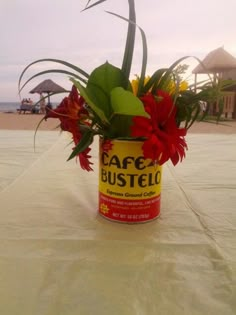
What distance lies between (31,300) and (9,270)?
0.16 feet

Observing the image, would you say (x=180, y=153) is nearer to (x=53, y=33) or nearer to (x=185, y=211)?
(x=185, y=211)

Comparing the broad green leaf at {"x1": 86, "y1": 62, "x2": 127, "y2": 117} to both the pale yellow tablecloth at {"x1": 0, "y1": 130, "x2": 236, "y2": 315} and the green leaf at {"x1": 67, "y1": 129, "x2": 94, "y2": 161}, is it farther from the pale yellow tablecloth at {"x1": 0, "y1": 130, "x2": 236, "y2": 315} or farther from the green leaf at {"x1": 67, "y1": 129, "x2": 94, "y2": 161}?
the pale yellow tablecloth at {"x1": 0, "y1": 130, "x2": 236, "y2": 315}

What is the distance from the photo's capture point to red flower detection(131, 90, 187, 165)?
27cm

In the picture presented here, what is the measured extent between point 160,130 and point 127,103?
52 mm

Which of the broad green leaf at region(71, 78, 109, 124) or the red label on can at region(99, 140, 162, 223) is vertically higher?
the broad green leaf at region(71, 78, 109, 124)

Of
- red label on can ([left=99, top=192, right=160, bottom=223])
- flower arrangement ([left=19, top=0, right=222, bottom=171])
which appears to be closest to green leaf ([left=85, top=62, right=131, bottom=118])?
flower arrangement ([left=19, top=0, right=222, bottom=171])

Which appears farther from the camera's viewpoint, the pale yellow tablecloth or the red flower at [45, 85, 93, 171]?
the red flower at [45, 85, 93, 171]

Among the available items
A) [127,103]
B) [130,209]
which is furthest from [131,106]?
[130,209]

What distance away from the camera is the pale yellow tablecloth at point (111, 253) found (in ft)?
0.64

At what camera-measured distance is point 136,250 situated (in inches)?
10.6

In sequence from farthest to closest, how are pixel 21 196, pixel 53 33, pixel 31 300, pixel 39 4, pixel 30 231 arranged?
pixel 53 33 < pixel 39 4 < pixel 21 196 < pixel 30 231 < pixel 31 300

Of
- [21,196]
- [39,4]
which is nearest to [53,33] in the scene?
[39,4]

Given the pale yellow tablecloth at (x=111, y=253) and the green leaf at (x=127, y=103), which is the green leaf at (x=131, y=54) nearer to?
the green leaf at (x=127, y=103)

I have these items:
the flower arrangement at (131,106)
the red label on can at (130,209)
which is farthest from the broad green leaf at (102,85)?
the red label on can at (130,209)
